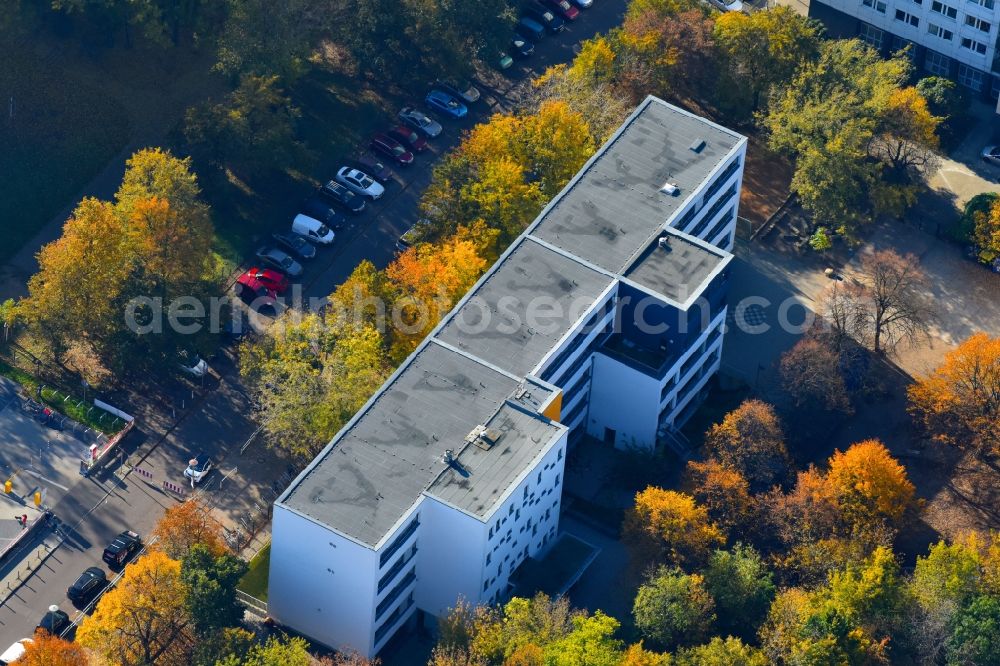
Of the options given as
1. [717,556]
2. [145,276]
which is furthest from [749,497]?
[145,276]

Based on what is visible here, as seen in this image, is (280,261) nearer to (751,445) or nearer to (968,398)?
(751,445)

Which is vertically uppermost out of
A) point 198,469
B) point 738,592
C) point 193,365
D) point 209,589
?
point 209,589

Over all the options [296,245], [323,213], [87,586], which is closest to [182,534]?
[87,586]

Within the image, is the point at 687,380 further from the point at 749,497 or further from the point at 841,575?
the point at 841,575

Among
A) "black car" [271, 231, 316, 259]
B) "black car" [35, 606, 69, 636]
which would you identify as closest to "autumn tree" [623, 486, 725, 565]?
"black car" [271, 231, 316, 259]

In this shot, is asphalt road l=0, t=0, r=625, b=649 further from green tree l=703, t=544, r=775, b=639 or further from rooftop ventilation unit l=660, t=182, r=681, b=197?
green tree l=703, t=544, r=775, b=639
